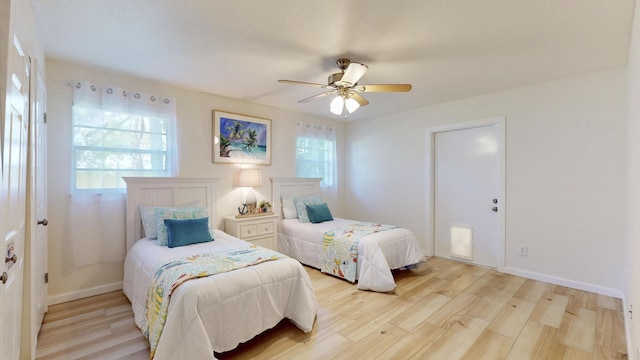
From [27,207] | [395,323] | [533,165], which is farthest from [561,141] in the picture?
[27,207]

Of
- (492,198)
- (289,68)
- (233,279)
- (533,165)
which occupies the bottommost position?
(233,279)

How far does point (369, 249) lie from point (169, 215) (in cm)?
218

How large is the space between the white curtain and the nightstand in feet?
3.88

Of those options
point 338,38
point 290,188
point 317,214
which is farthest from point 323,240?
point 338,38

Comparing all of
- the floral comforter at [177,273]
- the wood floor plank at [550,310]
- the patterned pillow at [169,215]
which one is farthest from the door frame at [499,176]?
the patterned pillow at [169,215]

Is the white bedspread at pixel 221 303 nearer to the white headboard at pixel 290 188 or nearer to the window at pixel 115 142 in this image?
the window at pixel 115 142

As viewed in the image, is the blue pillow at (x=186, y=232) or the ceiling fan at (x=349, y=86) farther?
the blue pillow at (x=186, y=232)

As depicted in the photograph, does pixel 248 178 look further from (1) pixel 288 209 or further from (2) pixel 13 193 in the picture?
(2) pixel 13 193

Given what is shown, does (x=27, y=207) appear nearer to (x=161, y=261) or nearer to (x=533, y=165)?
(x=161, y=261)

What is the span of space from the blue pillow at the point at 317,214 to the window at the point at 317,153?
83 centimetres

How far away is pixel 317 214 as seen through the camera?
4.22 meters

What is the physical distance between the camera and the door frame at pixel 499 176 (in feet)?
12.1

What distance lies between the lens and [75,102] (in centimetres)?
287

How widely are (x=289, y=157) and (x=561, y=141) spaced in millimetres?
3564
